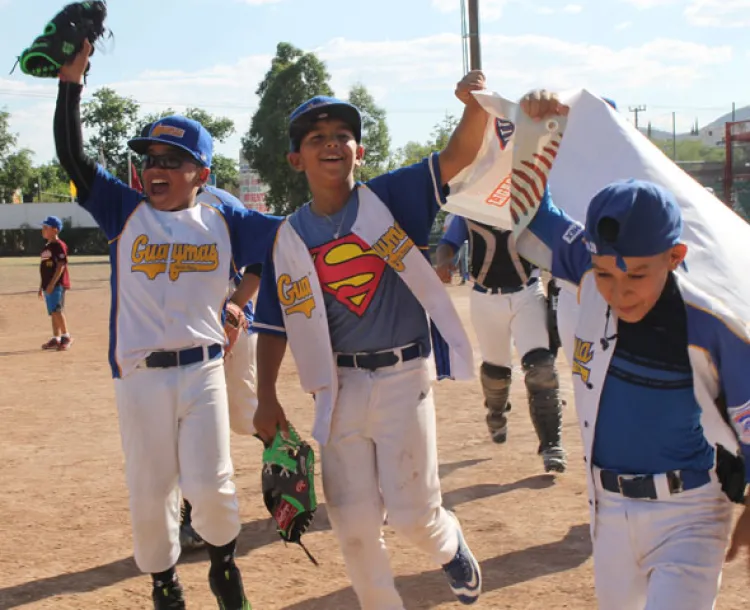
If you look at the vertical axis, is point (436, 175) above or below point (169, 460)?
above

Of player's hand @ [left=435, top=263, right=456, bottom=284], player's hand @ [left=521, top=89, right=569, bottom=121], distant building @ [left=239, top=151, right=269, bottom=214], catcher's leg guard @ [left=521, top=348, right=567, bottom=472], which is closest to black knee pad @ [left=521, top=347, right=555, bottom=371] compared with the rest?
catcher's leg guard @ [left=521, top=348, right=567, bottom=472]

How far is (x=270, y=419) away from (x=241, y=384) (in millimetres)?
1924

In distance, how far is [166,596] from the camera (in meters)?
4.41

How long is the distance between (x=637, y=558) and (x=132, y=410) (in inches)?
98.1

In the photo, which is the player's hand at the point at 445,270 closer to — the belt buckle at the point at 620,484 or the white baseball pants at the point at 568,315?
the white baseball pants at the point at 568,315

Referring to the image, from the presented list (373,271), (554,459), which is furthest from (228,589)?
(554,459)

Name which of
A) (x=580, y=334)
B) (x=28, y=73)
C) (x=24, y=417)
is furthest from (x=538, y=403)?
(x=24, y=417)

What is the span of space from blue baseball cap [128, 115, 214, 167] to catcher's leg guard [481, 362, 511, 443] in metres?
3.57

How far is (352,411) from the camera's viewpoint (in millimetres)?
4012

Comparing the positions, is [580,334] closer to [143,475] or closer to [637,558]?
[637,558]

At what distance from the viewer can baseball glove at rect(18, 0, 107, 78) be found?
14.9 ft

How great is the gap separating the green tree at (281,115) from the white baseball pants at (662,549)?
45028mm

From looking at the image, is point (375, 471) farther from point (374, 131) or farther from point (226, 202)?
point (374, 131)

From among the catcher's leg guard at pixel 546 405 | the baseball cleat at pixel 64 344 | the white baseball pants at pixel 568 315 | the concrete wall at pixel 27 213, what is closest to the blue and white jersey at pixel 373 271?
the white baseball pants at pixel 568 315
